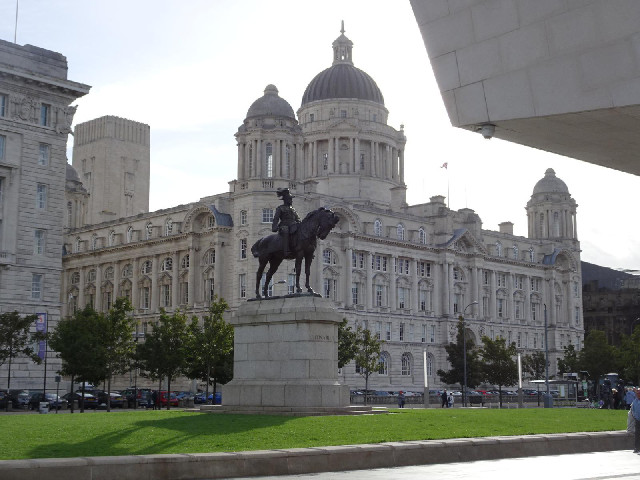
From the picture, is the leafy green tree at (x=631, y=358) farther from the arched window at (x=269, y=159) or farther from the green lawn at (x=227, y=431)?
the green lawn at (x=227, y=431)

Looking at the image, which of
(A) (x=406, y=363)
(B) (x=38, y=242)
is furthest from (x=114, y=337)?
(A) (x=406, y=363)

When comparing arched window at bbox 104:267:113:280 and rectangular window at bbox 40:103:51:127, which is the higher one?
rectangular window at bbox 40:103:51:127

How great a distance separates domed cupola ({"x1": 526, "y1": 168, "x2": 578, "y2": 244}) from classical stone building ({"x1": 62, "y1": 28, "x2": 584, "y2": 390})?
22 cm

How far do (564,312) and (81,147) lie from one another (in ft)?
297

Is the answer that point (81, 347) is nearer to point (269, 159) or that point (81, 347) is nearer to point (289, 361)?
point (289, 361)

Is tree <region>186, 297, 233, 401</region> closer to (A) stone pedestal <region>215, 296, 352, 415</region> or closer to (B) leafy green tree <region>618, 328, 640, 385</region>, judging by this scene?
(A) stone pedestal <region>215, 296, 352, 415</region>

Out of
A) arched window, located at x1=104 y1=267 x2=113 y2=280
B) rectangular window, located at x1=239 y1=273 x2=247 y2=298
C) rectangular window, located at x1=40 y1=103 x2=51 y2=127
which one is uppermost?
rectangular window, located at x1=40 y1=103 x2=51 y2=127

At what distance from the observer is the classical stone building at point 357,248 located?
345ft

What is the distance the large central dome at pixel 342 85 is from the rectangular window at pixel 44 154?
2691 inches

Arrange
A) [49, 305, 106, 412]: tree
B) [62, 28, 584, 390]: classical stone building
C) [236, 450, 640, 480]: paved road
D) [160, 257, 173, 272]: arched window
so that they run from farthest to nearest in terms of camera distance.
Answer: [160, 257, 173, 272]: arched window
[62, 28, 584, 390]: classical stone building
[49, 305, 106, 412]: tree
[236, 450, 640, 480]: paved road

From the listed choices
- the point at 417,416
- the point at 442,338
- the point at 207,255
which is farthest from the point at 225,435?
the point at 442,338

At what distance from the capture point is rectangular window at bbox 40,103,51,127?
233 ft

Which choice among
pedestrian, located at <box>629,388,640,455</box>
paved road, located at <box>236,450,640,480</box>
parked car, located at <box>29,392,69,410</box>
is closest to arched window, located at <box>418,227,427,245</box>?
parked car, located at <box>29,392,69,410</box>

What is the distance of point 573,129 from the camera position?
15.1 m
